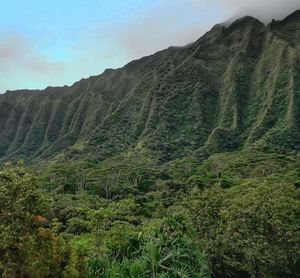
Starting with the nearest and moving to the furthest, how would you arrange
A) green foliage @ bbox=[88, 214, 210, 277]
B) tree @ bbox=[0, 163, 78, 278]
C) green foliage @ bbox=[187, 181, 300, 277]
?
tree @ bbox=[0, 163, 78, 278], green foliage @ bbox=[88, 214, 210, 277], green foliage @ bbox=[187, 181, 300, 277]

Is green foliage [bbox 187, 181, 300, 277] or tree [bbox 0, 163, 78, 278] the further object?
green foliage [bbox 187, 181, 300, 277]

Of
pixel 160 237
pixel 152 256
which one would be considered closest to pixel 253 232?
pixel 160 237

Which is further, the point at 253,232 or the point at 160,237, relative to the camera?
the point at 253,232

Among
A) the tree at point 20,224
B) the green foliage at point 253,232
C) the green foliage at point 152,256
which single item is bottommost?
the green foliage at point 253,232

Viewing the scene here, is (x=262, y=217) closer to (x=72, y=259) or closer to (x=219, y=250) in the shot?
(x=219, y=250)

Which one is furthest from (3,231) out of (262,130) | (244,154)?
(262,130)

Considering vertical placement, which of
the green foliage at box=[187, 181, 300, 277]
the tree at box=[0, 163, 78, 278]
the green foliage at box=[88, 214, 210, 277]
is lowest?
the green foliage at box=[187, 181, 300, 277]

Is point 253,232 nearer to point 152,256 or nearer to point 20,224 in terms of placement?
point 152,256

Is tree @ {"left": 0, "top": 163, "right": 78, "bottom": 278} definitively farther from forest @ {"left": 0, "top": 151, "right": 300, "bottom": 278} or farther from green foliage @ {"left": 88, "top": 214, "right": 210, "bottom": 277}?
green foliage @ {"left": 88, "top": 214, "right": 210, "bottom": 277}

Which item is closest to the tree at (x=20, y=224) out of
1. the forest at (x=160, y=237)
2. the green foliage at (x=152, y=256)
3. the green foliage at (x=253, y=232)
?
the forest at (x=160, y=237)

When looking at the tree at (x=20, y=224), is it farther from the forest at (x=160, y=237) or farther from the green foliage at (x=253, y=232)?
the green foliage at (x=253, y=232)

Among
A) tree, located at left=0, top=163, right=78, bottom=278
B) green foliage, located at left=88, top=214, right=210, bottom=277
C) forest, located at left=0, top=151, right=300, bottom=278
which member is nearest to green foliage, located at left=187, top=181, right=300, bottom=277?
forest, located at left=0, top=151, right=300, bottom=278

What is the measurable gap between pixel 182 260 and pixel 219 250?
13555 mm

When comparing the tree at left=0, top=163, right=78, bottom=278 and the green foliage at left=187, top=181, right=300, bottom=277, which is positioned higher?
the tree at left=0, top=163, right=78, bottom=278
